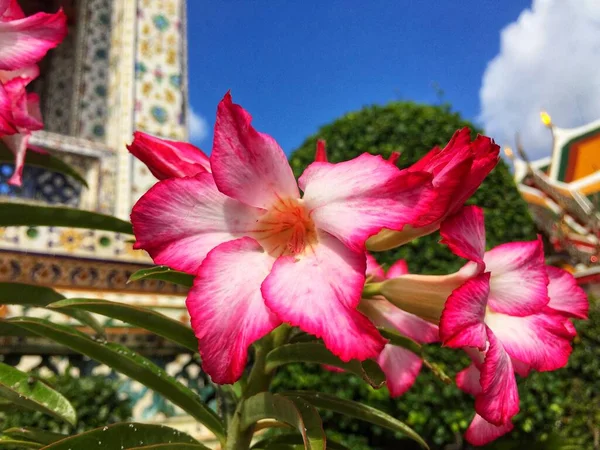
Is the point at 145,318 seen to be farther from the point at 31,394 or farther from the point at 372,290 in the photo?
the point at 372,290

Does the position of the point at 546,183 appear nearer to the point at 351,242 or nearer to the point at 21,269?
the point at 21,269

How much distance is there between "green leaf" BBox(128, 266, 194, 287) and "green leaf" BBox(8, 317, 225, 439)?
117mm

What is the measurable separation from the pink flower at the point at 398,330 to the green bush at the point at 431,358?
1.78m

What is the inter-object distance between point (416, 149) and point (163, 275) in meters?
2.50

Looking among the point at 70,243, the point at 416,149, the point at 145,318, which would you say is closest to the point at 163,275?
the point at 145,318

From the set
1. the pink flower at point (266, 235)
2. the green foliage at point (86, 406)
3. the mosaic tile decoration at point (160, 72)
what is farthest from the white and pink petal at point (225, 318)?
the mosaic tile decoration at point (160, 72)

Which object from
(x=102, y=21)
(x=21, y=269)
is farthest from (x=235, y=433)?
(x=102, y=21)

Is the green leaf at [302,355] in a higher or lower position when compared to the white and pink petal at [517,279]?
lower

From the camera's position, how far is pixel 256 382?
0.70m

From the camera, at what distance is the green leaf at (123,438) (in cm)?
52

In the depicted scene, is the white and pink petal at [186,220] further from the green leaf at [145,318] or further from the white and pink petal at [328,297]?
the green leaf at [145,318]

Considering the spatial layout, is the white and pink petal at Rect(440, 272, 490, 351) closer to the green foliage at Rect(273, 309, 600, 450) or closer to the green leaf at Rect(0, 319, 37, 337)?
the green leaf at Rect(0, 319, 37, 337)

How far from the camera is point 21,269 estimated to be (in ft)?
8.40

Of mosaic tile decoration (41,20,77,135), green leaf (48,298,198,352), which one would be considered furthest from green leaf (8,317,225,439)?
mosaic tile decoration (41,20,77,135)
